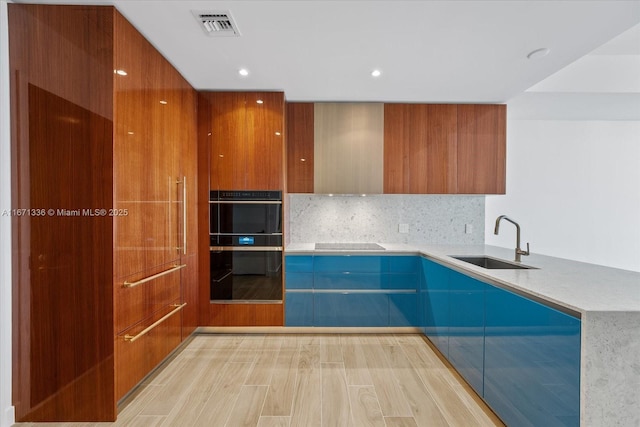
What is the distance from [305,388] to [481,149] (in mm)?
2957

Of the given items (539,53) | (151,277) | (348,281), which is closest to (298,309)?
A: (348,281)

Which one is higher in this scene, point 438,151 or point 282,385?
point 438,151

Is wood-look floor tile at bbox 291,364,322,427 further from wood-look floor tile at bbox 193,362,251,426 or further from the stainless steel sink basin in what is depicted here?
the stainless steel sink basin

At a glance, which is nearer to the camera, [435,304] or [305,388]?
[305,388]

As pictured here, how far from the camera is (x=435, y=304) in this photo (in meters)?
2.84

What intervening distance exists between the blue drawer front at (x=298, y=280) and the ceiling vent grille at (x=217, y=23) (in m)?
2.09

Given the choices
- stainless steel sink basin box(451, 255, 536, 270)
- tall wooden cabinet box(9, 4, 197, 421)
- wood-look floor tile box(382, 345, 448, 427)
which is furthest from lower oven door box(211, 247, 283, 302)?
stainless steel sink basin box(451, 255, 536, 270)

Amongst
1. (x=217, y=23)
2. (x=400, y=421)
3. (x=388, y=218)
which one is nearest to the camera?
(x=400, y=421)

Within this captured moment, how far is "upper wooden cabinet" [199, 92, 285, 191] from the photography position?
10.5 feet

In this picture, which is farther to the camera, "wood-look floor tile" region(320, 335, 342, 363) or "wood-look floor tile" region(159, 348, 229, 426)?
"wood-look floor tile" region(320, 335, 342, 363)

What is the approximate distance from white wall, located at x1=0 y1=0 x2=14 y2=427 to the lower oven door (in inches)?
61.2

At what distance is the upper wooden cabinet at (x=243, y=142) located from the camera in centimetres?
319

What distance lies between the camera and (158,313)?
243 cm

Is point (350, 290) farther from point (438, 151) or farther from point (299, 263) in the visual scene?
point (438, 151)
